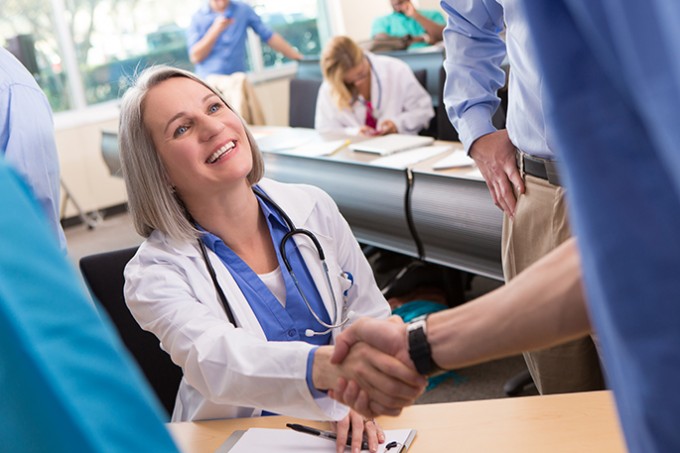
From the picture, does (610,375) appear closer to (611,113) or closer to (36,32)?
(611,113)

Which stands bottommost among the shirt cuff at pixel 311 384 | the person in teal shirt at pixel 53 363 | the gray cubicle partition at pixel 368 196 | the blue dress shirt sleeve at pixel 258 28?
the gray cubicle partition at pixel 368 196

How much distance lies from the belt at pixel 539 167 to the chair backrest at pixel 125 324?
0.93 meters

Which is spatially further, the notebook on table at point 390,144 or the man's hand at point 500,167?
the notebook on table at point 390,144

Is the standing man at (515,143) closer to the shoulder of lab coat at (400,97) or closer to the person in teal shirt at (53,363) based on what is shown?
the person in teal shirt at (53,363)

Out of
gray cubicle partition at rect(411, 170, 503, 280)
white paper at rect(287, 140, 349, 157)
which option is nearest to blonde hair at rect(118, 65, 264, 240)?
gray cubicle partition at rect(411, 170, 503, 280)

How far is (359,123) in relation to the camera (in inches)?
191

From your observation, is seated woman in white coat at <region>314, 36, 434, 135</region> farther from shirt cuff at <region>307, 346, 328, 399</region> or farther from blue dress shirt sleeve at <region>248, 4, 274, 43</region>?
shirt cuff at <region>307, 346, 328, 399</region>

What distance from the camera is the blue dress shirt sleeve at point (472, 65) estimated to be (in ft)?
6.31

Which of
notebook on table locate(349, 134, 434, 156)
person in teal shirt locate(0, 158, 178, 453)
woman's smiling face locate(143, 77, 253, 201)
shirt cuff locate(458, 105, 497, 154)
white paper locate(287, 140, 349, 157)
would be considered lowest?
white paper locate(287, 140, 349, 157)

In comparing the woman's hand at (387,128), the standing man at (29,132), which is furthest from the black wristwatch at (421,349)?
the woman's hand at (387,128)

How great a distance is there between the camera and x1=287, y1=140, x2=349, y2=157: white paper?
3.92 m

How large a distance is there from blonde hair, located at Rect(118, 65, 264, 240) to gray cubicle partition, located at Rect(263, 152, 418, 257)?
1.48 meters

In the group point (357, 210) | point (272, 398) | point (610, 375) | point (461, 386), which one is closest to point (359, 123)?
point (357, 210)

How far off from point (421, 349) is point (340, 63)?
3.74 metres
